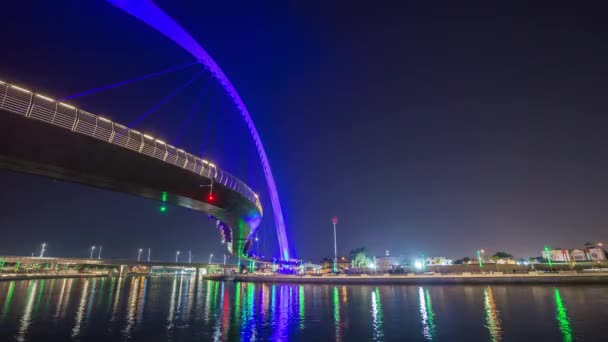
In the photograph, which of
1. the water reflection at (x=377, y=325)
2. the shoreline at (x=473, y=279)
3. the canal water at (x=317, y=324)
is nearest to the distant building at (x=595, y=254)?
the shoreline at (x=473, y=279)

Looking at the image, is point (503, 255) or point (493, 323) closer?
point (493, 323)

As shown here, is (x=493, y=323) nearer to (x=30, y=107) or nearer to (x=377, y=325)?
(x=377, y=325)

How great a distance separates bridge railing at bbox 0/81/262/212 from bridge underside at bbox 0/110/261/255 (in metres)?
0.54

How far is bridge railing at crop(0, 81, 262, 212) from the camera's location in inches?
849

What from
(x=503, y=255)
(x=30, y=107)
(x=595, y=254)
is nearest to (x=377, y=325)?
(x=30, y=107)

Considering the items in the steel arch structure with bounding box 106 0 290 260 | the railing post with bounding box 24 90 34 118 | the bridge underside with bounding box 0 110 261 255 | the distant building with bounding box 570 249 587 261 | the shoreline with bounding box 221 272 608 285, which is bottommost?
the shoreline with bounding box 221 272 608 285

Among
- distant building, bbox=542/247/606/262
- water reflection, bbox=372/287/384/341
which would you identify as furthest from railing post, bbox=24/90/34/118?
distant building, bbox=542/247/606/262

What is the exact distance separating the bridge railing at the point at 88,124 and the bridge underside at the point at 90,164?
54cm

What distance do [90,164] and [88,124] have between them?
530 centimetres

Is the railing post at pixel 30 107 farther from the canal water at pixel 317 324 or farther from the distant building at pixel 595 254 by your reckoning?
the distant building at pixel 595 254

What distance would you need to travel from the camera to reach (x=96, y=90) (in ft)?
88.8

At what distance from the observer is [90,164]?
2847cm

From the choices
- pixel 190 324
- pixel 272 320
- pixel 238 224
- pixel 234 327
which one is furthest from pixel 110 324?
pixel 238 224

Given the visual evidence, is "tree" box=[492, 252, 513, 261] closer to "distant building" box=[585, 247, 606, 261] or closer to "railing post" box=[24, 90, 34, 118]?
"distant building" box=[585, 247, 606, 261]
